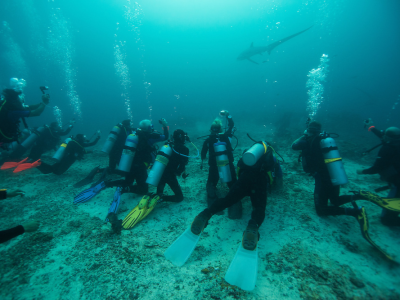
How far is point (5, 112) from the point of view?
452 cm

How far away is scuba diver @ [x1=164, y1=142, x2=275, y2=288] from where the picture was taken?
229 cm

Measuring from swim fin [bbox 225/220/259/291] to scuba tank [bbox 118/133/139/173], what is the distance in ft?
12.4

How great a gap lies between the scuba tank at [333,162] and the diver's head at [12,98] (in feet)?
27.9

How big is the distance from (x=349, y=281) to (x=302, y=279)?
0.59 m

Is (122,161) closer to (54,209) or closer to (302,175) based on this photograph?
(54,209)

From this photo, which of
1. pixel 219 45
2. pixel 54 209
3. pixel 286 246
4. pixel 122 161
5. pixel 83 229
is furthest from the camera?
pixel 219 45

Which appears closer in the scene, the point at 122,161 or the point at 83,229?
the point at 83,229

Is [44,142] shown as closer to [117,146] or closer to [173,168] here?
[117,146]

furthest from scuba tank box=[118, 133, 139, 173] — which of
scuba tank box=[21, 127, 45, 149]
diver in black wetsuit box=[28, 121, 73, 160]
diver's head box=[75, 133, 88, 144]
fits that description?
scuba tank box=[21, 127, 45, 149]

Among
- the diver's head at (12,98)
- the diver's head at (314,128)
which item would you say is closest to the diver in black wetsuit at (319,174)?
the diver's head at (314,128)

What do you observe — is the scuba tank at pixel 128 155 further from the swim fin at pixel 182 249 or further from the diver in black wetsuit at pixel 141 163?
the swim fin at pixel 182 249

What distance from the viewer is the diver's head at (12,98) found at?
4535 millimetres

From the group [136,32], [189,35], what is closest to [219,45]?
[189,35]

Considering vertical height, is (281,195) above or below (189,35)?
below
